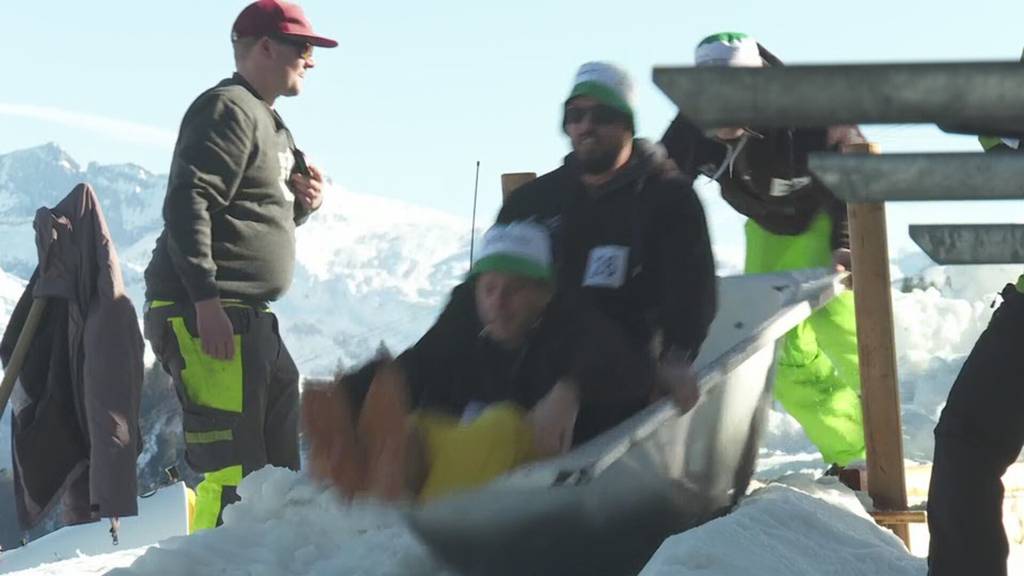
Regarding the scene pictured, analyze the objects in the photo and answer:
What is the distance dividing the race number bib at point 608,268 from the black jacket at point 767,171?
4.33ft

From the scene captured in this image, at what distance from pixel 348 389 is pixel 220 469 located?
125 centimetres

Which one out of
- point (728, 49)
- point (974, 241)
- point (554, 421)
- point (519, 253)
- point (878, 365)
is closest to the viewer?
point (974, 241)

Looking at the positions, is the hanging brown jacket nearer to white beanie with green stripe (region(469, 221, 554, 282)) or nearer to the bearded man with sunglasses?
the bearded man with sunglasses

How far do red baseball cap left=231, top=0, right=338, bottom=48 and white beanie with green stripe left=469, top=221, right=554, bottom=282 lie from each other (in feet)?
4.62

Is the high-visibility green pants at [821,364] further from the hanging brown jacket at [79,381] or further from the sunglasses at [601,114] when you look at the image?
the hanging brown jacket at [79,381]

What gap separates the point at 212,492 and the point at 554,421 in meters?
1.62

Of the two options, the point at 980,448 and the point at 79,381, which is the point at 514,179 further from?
the point at 980,448

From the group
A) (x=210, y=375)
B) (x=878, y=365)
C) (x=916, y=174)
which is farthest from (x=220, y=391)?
(x=916, y=174)

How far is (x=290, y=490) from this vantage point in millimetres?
4746

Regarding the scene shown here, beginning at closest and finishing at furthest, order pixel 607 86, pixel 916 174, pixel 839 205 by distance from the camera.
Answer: pixel 916 174 → pixel 607 86 → pixel 839 205

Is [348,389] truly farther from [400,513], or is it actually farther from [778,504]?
[778,504]

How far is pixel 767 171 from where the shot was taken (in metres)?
5.85

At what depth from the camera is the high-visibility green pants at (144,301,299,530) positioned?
5125mm

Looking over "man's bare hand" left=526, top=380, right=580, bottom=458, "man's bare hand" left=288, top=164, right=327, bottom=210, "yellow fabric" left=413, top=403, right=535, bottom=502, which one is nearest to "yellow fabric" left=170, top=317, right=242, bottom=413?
"man's bare hand" left=288, top=164, right=327, bottom=210
